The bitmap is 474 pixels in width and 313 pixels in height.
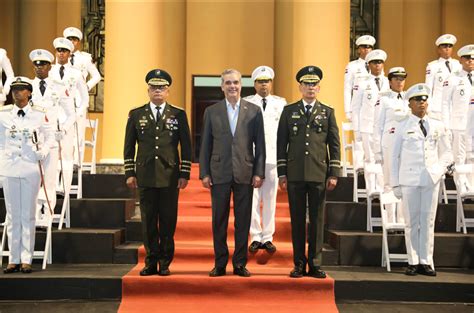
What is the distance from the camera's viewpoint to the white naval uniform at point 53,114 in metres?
7.54

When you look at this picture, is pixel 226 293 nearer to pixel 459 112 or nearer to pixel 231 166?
pixel 231 166

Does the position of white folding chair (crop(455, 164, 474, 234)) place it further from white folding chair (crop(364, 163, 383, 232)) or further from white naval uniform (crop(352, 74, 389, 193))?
white naval uniform (crop(352, 74, 389, 193))

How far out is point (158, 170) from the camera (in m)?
6.54

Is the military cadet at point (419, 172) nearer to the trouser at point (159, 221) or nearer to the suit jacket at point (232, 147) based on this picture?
the suit jacket at point (232, 147)

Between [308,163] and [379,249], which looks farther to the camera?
[379,249]

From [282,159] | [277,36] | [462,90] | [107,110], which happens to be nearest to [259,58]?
[277,36]

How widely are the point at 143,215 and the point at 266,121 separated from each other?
5.68 ft

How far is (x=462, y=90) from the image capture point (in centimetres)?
855

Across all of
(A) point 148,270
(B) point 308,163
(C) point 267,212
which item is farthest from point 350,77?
(A) point 148,270

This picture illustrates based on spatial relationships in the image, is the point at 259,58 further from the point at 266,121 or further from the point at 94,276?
the point at 94,276

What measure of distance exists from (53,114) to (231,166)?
208 centimetres

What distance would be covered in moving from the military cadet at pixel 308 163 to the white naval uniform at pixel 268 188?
0.70 metres

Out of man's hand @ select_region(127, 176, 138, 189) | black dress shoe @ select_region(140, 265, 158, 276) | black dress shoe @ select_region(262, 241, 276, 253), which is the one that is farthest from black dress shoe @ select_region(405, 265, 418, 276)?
man's hand @ select_region(127, 176, 138, 189)

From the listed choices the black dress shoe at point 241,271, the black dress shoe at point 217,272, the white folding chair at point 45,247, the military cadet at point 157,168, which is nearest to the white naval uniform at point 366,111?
the black dress shoe at point 241,271
